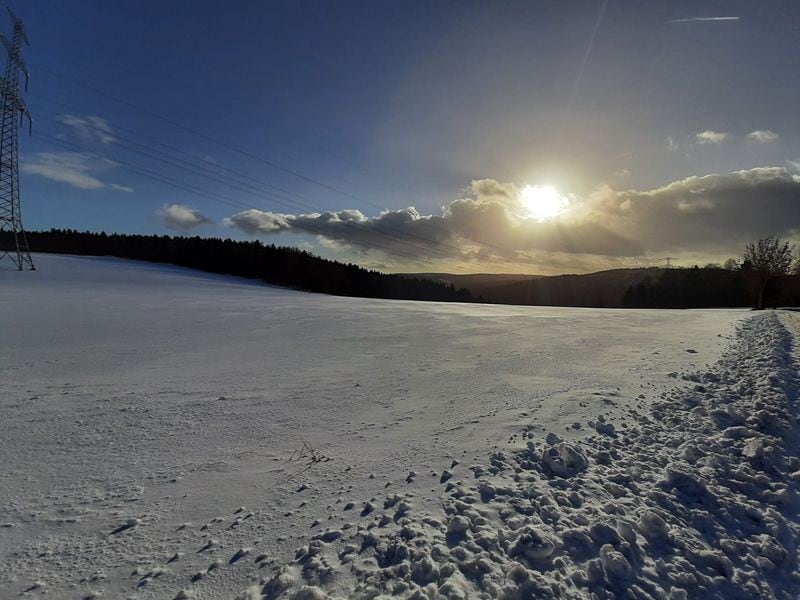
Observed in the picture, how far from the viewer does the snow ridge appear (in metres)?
2.98

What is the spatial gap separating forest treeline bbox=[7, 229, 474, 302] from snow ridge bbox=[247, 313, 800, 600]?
217ft

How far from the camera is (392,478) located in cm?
433

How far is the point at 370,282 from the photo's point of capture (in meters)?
84.6

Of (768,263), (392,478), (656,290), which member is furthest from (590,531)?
(656,290)

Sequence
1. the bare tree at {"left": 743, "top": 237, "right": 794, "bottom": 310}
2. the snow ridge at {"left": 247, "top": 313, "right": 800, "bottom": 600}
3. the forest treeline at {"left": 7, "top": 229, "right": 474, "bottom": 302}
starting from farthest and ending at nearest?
the forest treeline at {"left": 7, "top": 229, "right": 474, "bottom": 302} → the bare tree at {"left": 743, "top": 237, "right": 794, "bottom": 310} → the snow ridge at {"left": 247, "top": 313, "right": 800, "bottom": 600}

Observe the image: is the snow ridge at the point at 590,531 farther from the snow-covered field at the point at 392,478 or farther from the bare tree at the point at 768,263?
the bare tree at the point at 768,263

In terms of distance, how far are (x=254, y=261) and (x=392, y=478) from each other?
7477 cm

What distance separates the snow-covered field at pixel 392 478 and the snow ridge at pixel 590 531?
0.02 meters

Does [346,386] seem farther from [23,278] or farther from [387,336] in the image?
[23,278]

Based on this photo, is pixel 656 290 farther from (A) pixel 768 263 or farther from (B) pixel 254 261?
(B) pixel 254 261

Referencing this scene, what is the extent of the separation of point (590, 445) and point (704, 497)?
50.9 inches

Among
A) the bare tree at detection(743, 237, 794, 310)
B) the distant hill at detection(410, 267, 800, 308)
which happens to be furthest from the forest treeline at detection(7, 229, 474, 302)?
the bare tree at detection(743, 237, 794, 310)

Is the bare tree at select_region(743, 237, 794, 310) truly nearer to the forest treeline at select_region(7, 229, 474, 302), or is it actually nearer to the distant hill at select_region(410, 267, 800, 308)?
the distant hill at select_region(410, 267, 800, 308)

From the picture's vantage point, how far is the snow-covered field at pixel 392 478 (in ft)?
10.1
